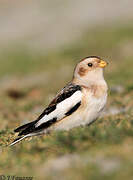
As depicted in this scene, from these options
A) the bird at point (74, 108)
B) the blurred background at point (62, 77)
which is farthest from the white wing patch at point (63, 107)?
the blurred background at point (62, 77)

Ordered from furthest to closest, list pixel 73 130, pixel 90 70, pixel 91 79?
pixel 90 70 < pixel 91 79 < pixel 73 130

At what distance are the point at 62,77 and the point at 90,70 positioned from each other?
15.1m

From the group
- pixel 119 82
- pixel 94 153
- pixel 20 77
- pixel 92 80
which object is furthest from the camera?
pixel 20 77

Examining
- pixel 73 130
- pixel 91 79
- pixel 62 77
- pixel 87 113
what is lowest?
pixel 73 130

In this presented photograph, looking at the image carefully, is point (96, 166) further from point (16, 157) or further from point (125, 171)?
point (16, 157)

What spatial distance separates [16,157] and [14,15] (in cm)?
4657

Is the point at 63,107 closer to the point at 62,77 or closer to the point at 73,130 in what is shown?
the point at 73,130

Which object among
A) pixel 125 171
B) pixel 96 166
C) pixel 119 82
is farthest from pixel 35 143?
pixel 119 82

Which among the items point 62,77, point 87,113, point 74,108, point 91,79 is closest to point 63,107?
→ point 74,108

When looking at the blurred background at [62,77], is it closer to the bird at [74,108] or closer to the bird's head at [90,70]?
the bird at [74,108]

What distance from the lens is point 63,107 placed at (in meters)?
9.88

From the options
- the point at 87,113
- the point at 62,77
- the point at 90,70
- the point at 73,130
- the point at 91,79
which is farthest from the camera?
the point at 62,77

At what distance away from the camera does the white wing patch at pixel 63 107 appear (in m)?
9.76

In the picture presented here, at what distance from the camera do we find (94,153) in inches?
302
